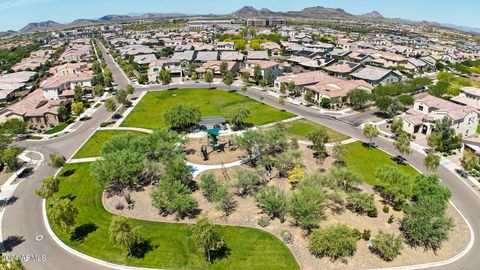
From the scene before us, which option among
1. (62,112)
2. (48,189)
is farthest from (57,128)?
(48,189)

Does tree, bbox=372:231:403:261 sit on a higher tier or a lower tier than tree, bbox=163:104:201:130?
lower

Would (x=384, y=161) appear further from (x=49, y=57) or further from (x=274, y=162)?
(x=49, y=57)

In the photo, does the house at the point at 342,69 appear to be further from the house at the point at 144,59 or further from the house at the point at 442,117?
the house at the point at 144,59

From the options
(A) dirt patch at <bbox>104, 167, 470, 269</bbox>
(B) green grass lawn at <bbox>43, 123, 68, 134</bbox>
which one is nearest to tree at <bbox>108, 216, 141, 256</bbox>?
(A) dirt patch at <bbox>104, 167, 470, 269</bbox>

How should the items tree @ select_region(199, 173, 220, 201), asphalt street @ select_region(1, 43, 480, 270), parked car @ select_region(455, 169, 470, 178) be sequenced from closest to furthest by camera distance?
asphalt street @ select_region(1, 43, 480, 270), tree @ select_region(199, 173, 220, 201), parked car @ select_region(455, 169, 470, 178)

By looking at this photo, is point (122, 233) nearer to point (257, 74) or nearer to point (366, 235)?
point (366, 235)

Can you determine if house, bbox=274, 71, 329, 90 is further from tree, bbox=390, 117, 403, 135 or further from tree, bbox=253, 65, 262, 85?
tree, bbox=390, 117, 403, 135
